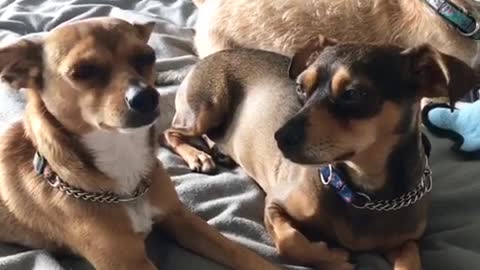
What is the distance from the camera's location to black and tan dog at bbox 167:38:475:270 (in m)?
1.55

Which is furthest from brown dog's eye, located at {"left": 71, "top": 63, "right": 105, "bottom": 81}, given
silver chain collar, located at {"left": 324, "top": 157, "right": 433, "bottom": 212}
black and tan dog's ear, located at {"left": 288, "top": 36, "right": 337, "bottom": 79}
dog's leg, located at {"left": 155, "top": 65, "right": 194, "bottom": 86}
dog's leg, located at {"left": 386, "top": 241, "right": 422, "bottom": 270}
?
dog's leg, located at {"left": 155, "top": 65, "right": 194, "bottom": 86}

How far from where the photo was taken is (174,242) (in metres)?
1.79

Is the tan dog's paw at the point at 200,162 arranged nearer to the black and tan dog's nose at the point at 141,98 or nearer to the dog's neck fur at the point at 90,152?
the dog's neck fur at the point at 90,152

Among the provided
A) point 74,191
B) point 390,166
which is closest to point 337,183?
point 390,166

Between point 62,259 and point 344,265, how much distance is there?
0.61 m

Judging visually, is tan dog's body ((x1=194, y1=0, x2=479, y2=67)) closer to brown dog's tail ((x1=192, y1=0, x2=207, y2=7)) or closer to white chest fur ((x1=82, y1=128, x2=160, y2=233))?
brown dog's tail ((x1=192, y1=0, x2=207, y2=7))

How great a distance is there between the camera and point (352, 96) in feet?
5.07

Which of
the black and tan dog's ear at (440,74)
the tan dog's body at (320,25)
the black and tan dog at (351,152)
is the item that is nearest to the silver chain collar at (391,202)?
the black and tan dog at (351,152)

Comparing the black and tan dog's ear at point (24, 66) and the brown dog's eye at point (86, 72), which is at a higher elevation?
the brown dog's eye at point (86, 72)

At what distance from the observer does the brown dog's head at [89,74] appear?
58.9 inches

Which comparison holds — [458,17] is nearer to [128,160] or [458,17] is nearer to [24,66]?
[128,160]

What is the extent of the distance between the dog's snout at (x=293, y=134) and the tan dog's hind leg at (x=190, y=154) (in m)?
0.54

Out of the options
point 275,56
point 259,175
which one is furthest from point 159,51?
point 259,175

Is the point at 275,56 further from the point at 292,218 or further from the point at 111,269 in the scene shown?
the point at 111,269
